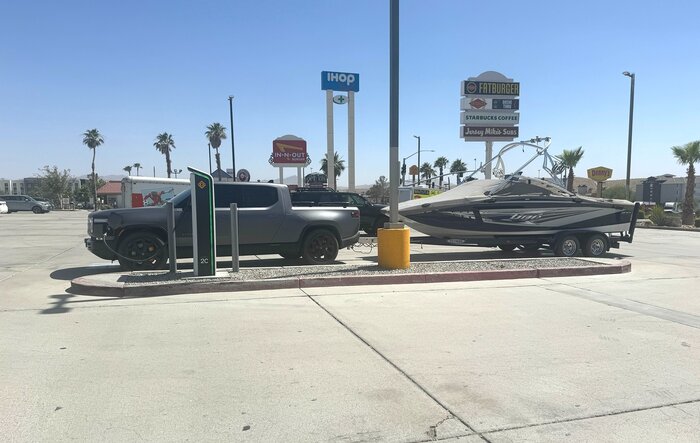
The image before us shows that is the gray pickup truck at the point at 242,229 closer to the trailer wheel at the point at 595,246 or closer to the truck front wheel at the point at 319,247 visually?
the truck front wheel at the point at 319,247

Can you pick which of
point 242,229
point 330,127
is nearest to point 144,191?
point 330,127

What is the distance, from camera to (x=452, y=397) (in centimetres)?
418

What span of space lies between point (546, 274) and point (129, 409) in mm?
8273

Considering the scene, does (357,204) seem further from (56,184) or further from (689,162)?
(56,184)

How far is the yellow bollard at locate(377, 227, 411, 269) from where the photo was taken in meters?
9.88

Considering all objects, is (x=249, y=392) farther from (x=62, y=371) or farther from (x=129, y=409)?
(x=62, y=371)

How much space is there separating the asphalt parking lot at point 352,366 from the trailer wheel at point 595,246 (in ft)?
15.9

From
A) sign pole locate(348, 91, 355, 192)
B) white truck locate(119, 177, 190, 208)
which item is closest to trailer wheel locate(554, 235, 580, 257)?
white truck locate(119, 177, 190, 208)

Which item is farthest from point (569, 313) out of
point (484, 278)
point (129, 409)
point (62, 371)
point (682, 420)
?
point (62, 371)

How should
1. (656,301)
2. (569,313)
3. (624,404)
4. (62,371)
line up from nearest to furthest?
(624,404)
(62,371)
(569,313)
(656,301)

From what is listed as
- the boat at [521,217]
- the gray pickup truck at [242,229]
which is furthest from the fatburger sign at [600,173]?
the gray pickup truck at [242,229]

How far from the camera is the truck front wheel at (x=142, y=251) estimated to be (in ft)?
32.2

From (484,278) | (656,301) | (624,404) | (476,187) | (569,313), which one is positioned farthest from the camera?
(476,187)

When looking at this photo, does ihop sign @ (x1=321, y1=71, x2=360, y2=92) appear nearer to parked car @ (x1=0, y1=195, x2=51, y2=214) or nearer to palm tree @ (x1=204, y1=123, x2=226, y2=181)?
parked car @ (x1=0, y1=195, x2=51, y2=214)
